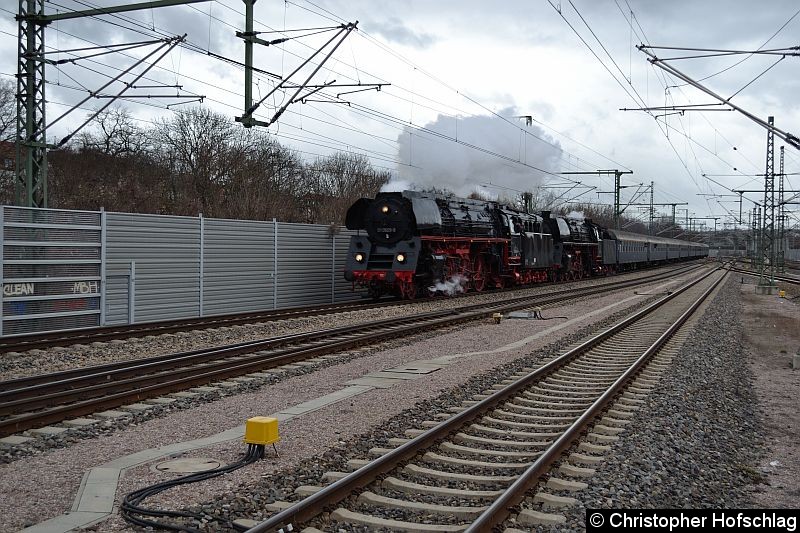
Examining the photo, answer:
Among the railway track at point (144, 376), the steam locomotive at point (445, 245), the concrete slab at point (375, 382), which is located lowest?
the concrete slab at point (375, 382)

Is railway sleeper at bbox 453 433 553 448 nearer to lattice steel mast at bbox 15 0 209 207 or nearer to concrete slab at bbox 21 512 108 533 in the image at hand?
concrete slab at bbox 21 512 108 533

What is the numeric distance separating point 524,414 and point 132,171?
33.2 metres

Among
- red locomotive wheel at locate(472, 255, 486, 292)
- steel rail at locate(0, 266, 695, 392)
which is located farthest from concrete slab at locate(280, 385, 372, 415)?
red locomotive wheel at locate(472, 255, 486, 292)

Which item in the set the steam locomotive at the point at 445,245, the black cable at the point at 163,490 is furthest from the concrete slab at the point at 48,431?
the steam locomotive at the point at 445,245

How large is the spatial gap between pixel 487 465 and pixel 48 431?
467 cm

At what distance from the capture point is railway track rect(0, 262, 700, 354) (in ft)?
41.6

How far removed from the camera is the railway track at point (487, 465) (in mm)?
5105

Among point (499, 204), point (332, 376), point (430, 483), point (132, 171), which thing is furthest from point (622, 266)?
point (430, 483)

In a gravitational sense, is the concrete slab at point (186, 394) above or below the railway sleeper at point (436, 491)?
below

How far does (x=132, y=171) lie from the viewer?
37.2m

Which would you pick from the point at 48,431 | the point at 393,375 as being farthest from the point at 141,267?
the point at 48,431

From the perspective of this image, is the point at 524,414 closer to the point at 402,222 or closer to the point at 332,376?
the point at 332,376

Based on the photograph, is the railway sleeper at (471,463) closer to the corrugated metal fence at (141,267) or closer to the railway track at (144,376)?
the railway track at (144,376)

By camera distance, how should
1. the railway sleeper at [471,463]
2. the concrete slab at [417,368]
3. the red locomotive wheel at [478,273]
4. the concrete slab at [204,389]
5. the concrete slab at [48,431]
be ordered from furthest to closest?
the red locomotive wheel at [478,273]
the concrete slab at [417,368]
the concrete slab at [204,389]
the concrete slab at [48,431]
the railway sleeper at [471,463]
